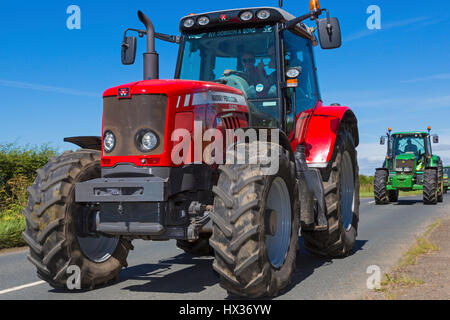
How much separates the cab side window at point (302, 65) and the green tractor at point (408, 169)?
49.6 ft

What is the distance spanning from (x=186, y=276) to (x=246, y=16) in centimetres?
331

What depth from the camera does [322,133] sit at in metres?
7.39

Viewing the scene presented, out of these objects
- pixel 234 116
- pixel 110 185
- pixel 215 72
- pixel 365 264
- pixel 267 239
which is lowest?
pixel 365 264

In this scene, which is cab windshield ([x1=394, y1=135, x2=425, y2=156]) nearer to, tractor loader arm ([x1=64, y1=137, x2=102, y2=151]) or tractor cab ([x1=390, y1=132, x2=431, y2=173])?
tractor cab ([x1=390, y1=132, x2=431, y2=173])

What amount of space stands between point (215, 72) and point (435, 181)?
17.6m

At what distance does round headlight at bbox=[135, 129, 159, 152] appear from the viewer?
528 cm

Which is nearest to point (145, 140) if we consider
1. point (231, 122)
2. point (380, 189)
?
point (231, 122)

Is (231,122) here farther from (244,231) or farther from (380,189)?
(380,189)

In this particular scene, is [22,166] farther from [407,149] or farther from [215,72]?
[407,149]

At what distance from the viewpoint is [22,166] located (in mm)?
14273

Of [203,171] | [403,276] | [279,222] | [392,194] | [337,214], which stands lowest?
[392,194]

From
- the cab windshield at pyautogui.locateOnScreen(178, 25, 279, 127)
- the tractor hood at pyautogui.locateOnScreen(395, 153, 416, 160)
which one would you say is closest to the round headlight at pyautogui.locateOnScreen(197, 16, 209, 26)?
the cab windshield at pyautogui.locateOnScreen(178, 25, 279, 127)

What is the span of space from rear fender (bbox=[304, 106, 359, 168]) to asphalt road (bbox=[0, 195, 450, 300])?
1.44 meters
